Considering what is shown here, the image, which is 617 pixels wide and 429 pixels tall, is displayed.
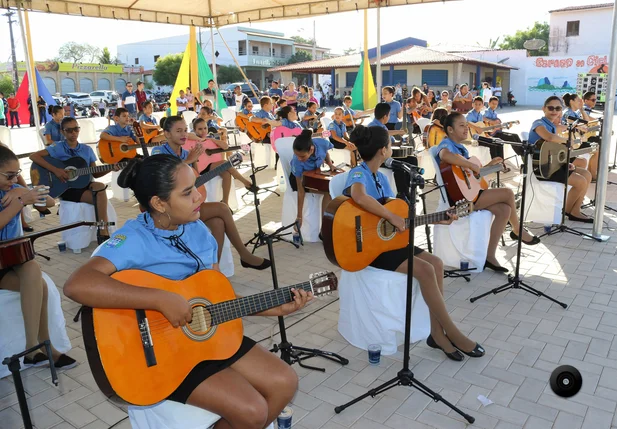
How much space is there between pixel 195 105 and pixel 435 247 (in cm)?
989

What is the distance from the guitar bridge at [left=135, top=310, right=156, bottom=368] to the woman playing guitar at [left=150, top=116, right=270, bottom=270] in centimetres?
279

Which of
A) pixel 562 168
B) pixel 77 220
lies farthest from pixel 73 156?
pixel 562 168

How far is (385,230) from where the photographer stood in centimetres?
367

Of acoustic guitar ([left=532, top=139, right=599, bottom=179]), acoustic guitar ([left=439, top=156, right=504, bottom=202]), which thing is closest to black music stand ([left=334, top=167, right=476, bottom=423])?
acoustic guitar ([left=439, top=156, right=504, bottom=202])

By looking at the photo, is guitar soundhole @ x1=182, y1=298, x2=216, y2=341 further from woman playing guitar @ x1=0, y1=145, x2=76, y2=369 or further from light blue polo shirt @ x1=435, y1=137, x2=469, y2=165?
light blue polo shirt @ x1=435, y1=137, x2=469, y2=165

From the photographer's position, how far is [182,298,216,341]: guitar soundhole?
2254 mm

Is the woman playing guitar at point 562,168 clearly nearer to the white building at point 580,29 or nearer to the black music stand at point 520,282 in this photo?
the black music stand at point 520,282

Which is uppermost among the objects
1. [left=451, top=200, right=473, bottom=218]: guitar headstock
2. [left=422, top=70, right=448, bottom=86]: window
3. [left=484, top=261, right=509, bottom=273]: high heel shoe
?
[left=422, top=70, right=448, bottom=86]: window

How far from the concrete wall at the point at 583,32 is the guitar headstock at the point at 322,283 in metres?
39.9

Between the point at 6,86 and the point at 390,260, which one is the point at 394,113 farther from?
the point at 6,86

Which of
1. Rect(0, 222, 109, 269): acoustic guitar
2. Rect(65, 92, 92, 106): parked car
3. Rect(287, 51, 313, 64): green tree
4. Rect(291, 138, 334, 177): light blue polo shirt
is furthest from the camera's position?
Rect(287, 51, 313, 64): green tree

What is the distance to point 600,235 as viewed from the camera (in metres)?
6.00

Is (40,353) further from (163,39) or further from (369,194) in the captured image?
(163,39)

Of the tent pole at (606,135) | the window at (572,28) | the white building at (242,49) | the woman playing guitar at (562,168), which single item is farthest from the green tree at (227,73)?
the tent pole at (606,135)
